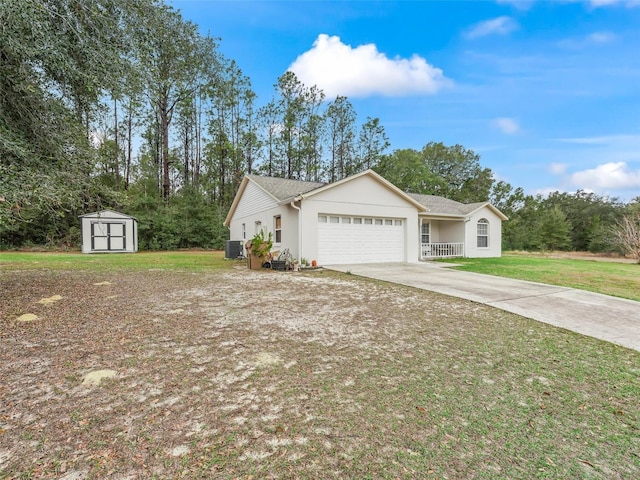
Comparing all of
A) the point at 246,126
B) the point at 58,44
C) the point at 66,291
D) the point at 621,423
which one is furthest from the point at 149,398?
the point at 246,126

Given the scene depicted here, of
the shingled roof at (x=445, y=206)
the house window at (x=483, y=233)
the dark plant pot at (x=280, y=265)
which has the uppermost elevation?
the shingled roof at (x=445, y=206)

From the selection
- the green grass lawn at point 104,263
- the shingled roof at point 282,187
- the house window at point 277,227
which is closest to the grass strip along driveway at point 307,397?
the green grass lawn at point 104,263

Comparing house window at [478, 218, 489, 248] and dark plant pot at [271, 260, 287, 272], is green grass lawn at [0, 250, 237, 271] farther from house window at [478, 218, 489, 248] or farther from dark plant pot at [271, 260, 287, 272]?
house window at [478, 218, 489, 248]

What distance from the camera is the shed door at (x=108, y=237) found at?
18973mm

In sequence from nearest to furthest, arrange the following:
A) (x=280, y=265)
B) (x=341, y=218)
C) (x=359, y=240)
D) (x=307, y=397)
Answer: (x=307, y=397) → (x=280, y=265) → (x=341, y=218) → (x=359, y=240)

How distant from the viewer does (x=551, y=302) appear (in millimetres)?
6301

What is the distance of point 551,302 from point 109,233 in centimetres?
2236

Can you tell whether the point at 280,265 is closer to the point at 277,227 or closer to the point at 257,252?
the point at 257,252

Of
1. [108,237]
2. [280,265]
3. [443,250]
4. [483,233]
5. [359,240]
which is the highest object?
[483,233]

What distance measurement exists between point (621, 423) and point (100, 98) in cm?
926

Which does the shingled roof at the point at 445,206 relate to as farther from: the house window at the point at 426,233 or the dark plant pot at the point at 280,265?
the dark plant pot at the point at 280,265

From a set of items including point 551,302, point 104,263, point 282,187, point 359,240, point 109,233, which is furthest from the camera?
point 109,233

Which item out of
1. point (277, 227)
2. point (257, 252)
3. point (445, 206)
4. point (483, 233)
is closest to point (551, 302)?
point (257, 252)

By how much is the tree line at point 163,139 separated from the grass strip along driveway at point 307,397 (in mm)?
2871
